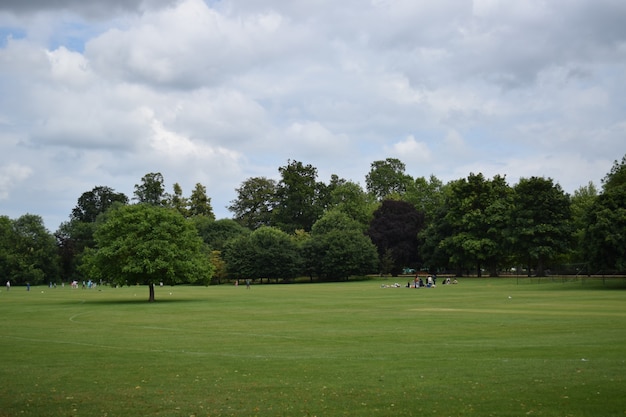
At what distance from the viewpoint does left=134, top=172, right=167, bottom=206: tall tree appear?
542 feet

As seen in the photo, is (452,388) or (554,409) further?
(452,388)

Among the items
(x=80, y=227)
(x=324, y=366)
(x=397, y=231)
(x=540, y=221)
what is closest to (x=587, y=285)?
(x=540, y=221)

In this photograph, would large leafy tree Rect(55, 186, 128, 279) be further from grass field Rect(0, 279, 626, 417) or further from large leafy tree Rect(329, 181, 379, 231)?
grass field Rect(0, 279, 626, 417)

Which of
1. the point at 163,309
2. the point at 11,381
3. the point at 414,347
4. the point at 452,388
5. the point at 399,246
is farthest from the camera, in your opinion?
the point at 399,246

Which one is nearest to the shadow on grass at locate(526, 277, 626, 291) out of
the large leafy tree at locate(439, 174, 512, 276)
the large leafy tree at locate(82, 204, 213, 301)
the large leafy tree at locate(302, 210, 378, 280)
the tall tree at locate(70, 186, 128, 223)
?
the large leafy tree at locate(439, 174, 512, 276)

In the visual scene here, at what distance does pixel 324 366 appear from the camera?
1952 centimetres

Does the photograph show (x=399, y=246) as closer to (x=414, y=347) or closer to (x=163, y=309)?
(x=163, y=309)

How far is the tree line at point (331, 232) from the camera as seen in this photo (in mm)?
61656

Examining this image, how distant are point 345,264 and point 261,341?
8820cm

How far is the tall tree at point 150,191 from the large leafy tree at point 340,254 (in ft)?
196

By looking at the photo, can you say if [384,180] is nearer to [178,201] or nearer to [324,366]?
[178,201]

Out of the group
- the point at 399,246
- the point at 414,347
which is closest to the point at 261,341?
the point at 414,347

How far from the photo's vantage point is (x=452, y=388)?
15.4 m

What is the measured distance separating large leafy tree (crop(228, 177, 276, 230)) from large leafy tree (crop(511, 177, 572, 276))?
285 feet
